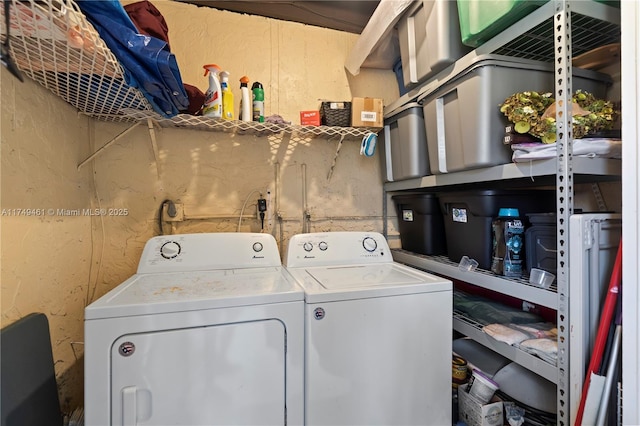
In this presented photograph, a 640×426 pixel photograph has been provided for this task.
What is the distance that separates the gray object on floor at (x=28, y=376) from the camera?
0.92 m

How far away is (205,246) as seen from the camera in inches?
59.1

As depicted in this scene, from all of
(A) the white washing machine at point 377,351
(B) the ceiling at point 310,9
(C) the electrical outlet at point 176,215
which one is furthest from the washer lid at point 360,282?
(B) the ceiling at point 310,9

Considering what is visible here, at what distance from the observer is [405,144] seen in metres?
1.78

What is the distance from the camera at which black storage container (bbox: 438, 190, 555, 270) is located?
1322 millimetres

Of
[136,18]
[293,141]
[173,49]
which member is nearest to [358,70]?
[293,141]

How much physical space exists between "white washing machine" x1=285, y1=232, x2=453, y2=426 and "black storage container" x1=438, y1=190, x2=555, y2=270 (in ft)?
0.98

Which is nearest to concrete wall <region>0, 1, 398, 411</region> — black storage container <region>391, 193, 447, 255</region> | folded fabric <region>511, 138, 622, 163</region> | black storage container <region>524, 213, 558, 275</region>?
black storage container <region>391, 193, 447, 255</region>

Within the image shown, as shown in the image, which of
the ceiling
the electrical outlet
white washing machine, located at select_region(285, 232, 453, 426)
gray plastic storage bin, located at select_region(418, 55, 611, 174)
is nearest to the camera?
white washing machine, located at select_region(285, 232, 453, 426)

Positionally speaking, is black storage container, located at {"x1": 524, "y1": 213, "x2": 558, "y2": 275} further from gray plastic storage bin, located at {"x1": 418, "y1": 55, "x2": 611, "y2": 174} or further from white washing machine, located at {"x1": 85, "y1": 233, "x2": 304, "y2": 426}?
white washing machine, located at {"x1": 85, "y1": 233, "x2": 304, "y2": 426}

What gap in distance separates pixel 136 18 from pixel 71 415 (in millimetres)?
1629

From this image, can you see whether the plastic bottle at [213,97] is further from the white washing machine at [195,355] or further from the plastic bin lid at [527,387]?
the plastic bin lid at [527,387]

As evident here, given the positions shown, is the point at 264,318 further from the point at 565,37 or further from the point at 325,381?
the point at 565,37


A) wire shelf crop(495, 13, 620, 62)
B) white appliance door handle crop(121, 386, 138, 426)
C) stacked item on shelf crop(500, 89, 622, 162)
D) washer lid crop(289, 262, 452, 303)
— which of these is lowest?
white appliance door handle crop(121, 386, 138, 426)

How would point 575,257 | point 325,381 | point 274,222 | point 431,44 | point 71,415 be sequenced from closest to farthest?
point 575,257 → point 325,381 → point 71,415 → point 431,44 → point 274,222
